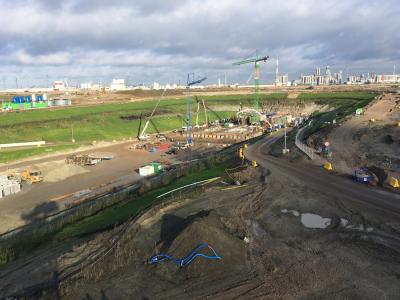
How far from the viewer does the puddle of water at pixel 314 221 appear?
24562mm

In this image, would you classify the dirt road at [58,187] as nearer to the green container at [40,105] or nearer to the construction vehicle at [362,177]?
the construction vehicle at [362,177]

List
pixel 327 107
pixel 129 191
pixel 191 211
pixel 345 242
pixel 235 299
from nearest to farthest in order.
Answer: pixel 235 299 < pixel 345 242 < pixel 191 211 < pixel 129 191 < pixel 327 107

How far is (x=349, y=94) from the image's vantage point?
434ft

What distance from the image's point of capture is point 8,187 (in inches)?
1719

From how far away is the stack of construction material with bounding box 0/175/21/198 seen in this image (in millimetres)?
43125

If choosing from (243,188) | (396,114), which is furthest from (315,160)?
(396,114)

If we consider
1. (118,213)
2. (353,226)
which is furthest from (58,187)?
(353,226)

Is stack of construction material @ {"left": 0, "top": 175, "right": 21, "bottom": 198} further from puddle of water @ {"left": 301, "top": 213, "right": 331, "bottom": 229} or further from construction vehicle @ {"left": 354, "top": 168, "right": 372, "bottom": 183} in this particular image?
construction vehicle @ {"left": 354, "top": 168, "right": 372, "bottom": 183}

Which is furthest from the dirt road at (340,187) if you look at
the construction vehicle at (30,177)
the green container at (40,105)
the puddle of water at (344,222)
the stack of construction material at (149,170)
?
the green container at (40,105)

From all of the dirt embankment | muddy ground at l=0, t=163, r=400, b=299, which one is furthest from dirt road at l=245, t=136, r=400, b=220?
the dirt embankment

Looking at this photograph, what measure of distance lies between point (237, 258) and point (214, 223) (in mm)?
3048

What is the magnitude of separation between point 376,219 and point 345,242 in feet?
13.9

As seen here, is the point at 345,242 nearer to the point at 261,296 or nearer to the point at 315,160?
the point at 261,296

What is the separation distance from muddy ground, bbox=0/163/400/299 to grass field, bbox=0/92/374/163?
44.4 metres
